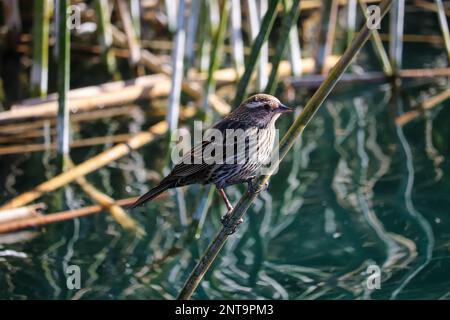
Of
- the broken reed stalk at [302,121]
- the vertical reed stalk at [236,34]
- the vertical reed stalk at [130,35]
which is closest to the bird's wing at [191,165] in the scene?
the broken reed stalk at [302,121]

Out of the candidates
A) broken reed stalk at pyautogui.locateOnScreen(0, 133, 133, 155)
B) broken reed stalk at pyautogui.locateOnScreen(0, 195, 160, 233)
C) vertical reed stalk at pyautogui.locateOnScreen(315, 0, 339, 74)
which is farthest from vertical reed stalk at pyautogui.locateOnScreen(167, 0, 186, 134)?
vertical reed stalk at pyautogui.locateOnScreen(315, 0, 339, 74)

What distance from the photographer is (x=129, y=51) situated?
9508 millimetres

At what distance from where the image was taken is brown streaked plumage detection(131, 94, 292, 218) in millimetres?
4586

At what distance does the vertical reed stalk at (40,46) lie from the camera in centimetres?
754

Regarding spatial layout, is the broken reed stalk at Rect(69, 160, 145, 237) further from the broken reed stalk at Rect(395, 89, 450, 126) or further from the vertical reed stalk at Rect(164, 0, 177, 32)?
the broken reed stalk at Rect(395, 89, 450, 126)

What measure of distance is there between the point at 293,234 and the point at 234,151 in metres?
2.17

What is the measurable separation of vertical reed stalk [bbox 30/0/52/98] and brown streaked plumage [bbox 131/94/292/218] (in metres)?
3.33

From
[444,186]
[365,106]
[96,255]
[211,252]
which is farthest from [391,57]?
[211,252]

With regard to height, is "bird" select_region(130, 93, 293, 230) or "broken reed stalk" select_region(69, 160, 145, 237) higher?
"bird" select_region(130, 93, 293, 230)

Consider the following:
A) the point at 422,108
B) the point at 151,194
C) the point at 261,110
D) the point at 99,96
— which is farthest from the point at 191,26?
the point at 151,194

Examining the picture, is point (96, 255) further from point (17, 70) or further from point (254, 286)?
point (17, 70)

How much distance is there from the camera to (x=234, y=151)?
4.61m

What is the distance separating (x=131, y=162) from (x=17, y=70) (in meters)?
2.88

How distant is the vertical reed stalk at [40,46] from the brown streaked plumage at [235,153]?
333cm
